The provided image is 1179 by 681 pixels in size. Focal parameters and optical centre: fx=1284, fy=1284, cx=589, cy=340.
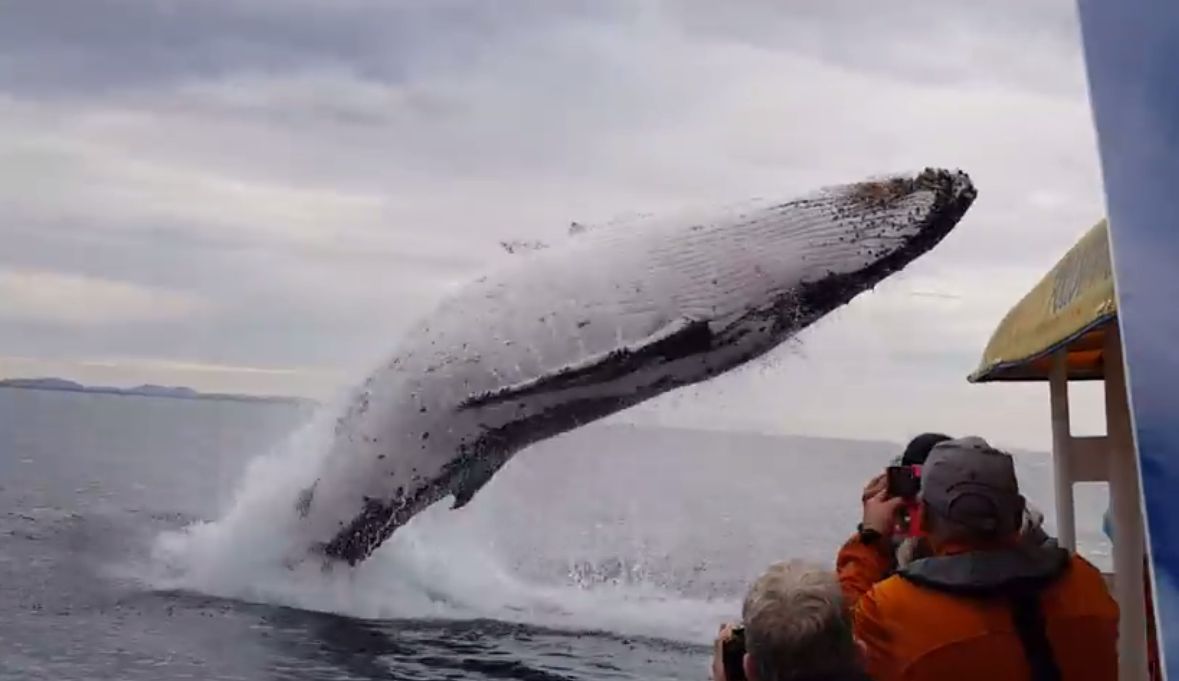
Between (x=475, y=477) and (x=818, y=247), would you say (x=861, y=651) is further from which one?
(x=475, y=477)

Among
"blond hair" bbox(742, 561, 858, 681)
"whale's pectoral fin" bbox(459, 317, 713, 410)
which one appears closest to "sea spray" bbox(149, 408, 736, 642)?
"whale's pectoral fin" bbox(459, 317, 713, 410)

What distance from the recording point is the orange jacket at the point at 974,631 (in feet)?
10.4

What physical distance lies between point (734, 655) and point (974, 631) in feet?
1.97

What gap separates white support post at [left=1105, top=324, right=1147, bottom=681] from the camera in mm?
4758

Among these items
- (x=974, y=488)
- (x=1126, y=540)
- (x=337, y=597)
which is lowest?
(x=337, y=597)

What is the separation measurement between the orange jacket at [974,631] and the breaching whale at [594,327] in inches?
276

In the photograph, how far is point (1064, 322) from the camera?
4.51 m

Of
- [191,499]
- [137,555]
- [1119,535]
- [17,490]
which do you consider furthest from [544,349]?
[191,499]

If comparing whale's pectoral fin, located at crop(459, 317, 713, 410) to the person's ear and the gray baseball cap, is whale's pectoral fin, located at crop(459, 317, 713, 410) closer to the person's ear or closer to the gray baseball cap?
the gray baseball cap

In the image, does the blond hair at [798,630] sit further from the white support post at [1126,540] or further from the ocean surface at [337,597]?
the ocean surface at [337,597]

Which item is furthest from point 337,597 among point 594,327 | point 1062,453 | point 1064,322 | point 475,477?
point 1064,322

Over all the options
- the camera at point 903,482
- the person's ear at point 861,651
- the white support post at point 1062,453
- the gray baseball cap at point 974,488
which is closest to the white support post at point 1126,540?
the white support post at point 1062,453

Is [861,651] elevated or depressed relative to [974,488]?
depressed

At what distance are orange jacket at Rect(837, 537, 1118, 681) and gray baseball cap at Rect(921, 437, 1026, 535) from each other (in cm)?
10
